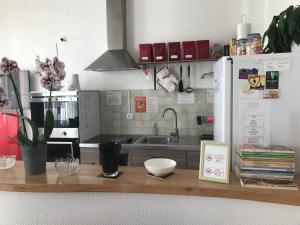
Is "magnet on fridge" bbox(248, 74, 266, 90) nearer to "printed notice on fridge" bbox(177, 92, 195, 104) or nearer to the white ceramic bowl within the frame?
the white ceramic bowl

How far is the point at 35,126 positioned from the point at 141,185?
725 mm

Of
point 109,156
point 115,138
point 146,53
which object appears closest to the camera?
point 109,156

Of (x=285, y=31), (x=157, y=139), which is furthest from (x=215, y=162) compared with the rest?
(x=157, y=139)

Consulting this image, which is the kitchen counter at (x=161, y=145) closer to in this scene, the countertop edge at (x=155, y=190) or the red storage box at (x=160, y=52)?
the red storage box at (x=160, y=52)

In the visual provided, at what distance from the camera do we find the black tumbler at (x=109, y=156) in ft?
4.13

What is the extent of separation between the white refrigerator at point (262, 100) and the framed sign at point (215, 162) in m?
0.28

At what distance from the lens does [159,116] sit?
10.5 feet

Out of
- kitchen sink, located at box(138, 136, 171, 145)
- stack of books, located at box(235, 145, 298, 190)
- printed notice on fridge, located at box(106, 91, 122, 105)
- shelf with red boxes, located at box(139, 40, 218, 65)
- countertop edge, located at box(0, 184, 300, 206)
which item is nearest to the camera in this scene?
countertop edge, located at box(0, 184, 300, 206)

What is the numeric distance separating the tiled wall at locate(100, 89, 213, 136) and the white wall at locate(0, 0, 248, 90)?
6.8 inches

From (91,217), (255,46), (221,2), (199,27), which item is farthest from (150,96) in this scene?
(91,217)

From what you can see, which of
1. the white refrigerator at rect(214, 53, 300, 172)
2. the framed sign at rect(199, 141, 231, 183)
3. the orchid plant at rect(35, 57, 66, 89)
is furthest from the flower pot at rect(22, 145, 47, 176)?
the white refrigerator at rect(214, 53, 300, 172)

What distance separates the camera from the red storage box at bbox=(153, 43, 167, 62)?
2.95 metres

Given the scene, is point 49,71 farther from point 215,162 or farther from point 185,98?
point 185,98

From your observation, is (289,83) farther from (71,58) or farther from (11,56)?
(11,56)
